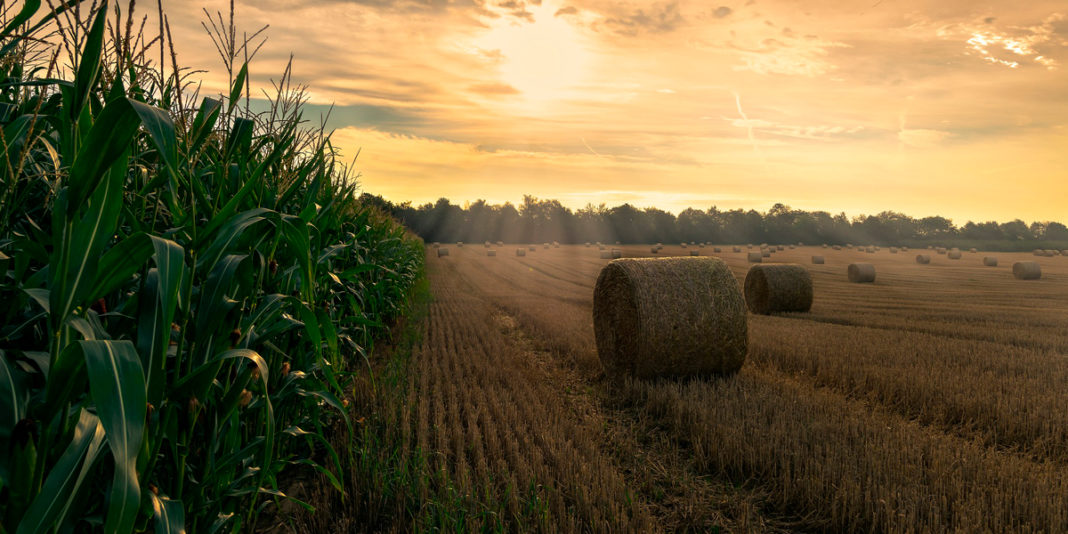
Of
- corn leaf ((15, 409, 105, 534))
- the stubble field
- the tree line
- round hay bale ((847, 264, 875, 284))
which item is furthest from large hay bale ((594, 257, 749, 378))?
the tree line

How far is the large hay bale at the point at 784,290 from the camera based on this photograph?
592 inches

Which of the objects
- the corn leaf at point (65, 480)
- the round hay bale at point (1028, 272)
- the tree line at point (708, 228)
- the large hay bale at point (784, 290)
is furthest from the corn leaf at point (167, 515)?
the tree line at point (708, 228)

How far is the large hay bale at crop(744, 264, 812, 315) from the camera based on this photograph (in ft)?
49.3

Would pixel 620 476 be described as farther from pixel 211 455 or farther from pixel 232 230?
pixel 232 230

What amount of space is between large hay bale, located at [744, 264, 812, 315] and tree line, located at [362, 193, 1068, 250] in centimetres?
6328

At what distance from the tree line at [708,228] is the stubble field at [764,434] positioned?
68856mm

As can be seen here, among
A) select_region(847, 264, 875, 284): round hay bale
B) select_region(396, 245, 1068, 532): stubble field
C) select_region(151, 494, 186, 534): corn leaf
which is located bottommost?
select_region(396, 245, 1068, 532): stubble field

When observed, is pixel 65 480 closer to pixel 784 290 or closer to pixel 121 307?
pixel 121 307

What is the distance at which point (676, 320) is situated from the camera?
7.79 m

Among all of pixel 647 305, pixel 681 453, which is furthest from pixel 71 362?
pixel 647 305

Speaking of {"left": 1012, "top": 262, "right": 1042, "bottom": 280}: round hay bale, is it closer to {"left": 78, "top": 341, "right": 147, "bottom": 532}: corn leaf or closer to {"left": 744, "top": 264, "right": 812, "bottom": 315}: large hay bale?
{"left": 744, "top": 264, "right": 812, "bottom": 315}: large hay bale

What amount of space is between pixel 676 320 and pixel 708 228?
90190 millimetres

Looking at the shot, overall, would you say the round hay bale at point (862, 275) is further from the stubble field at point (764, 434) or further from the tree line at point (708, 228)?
the tree line at point (708, 228)

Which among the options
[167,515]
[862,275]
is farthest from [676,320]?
[862,275]
